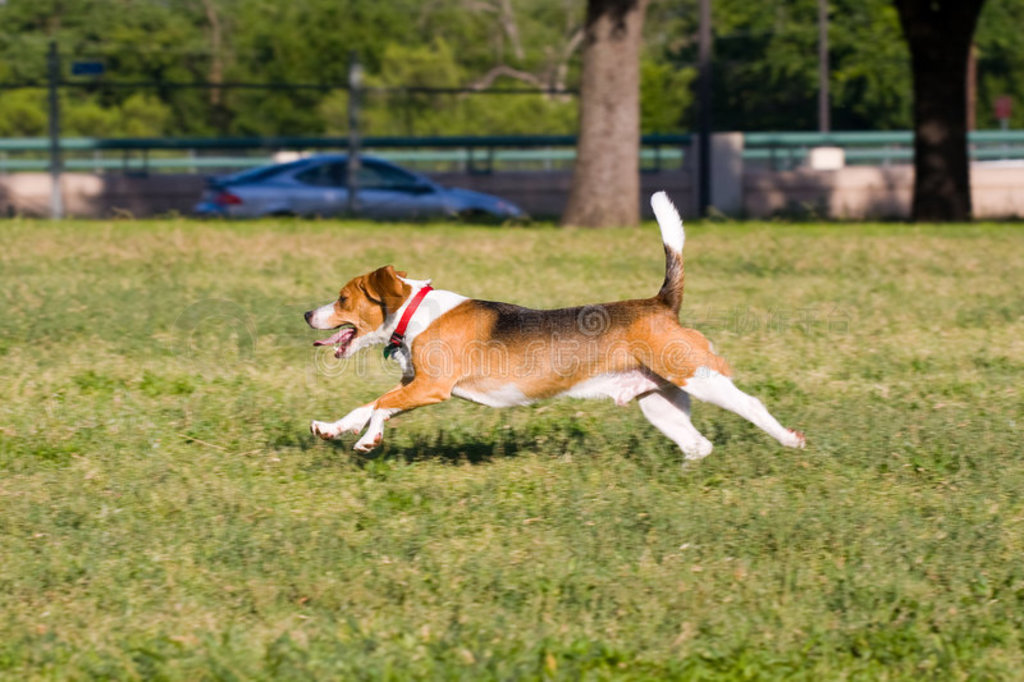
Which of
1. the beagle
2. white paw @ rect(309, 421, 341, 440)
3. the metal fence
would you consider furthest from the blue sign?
white paw @ rect(309, 421, 341, 440)

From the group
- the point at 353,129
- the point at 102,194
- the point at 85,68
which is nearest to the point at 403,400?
the point at 353,129

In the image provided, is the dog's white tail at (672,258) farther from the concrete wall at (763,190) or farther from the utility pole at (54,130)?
the concrete wall at (763,190)

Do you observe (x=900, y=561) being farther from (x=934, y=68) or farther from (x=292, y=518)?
(x=934, y=68)

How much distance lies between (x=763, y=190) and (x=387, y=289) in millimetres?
21286

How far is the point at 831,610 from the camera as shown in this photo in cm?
482

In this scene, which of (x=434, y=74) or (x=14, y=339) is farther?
(x=434, y=74)

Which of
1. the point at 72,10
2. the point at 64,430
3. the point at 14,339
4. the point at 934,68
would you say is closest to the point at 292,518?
the point at 64,430

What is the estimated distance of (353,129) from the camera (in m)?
22.8

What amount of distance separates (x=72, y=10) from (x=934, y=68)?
1562 inches

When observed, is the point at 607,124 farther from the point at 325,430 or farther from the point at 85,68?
the point at 325,430

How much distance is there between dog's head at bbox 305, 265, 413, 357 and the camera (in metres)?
6.56

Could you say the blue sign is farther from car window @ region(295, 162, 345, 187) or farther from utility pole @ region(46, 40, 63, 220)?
car window @ region(295, 162, 345, 187)

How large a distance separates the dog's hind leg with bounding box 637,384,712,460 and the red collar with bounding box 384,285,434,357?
1.17 meters

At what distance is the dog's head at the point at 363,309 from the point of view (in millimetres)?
6562
